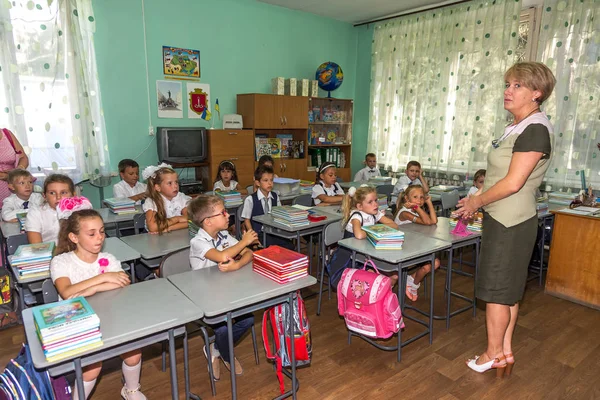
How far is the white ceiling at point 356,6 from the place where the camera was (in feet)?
18.7

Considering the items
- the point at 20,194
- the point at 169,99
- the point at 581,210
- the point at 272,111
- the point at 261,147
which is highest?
the point at 169,99

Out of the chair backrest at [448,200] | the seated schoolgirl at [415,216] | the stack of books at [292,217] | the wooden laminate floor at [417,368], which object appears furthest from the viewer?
the chair backrest at [448,200]

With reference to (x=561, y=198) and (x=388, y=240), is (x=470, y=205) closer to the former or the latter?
(x=388, y=240)

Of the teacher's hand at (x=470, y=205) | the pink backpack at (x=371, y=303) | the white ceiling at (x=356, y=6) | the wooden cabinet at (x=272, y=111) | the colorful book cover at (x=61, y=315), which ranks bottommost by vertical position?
the pink backpack at (x=371, y=303)

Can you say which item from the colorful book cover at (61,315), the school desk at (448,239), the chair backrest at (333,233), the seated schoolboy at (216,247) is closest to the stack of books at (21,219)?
the seated schoolboy at (216,247)

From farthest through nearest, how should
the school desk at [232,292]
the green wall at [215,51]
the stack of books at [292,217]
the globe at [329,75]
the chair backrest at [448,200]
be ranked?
the globe at [329,75] → the green wall at [215,51] → the chair backrest at [448,200] → the stack of books at [292,217] → the school desk at [232,292]

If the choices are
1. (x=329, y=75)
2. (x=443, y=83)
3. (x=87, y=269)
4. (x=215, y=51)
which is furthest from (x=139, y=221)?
(x=443, y=83)

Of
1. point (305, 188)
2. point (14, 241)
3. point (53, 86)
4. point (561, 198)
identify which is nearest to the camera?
point (14, 241)

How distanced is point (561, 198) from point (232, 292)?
416cm

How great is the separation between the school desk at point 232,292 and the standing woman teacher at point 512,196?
97cm

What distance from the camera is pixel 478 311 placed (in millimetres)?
3217

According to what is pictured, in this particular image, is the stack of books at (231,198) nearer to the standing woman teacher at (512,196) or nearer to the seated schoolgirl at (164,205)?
the seated schoolgirl at (164,205)

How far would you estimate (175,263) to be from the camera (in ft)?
7.32

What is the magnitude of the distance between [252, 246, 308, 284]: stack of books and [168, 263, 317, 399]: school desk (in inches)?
1.1
